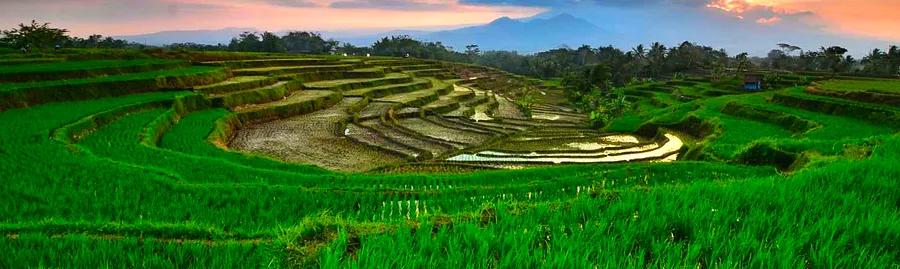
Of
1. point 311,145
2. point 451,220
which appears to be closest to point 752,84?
point 311,145

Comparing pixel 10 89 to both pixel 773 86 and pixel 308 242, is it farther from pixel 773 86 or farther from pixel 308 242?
pixel 773 86

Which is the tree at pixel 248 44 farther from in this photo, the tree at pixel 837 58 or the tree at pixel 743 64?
the tree at pixel 837 58

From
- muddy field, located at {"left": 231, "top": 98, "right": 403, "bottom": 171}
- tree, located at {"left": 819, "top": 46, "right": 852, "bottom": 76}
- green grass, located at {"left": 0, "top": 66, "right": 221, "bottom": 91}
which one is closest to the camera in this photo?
muddy field, located at {"left": 231, "top": 98, "right": 403, "bottom": 171}

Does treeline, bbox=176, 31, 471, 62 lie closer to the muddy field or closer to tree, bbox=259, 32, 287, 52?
tree, bbox=259, 32, 287, 52

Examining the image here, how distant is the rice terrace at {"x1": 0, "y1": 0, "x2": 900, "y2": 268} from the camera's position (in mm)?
2828

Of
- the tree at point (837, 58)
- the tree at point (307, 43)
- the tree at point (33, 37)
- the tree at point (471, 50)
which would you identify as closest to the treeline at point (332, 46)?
the tree at point (307, 43)

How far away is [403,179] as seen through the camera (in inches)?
441

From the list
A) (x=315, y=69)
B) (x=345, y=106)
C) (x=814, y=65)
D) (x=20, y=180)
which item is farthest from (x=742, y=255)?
(x=814, y=65)

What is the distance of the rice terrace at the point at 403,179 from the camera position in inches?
111

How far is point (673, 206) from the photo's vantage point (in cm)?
351

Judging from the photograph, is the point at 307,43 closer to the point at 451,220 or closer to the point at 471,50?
the point at 471,50

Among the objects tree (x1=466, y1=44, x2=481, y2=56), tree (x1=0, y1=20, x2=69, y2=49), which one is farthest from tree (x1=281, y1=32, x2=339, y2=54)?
tree (x1=0, y1=20, x2=69, y2=49)

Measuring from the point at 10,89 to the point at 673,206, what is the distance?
22034mm

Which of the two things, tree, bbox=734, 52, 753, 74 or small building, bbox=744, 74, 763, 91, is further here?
tree, bbox=734, 52, 753, 74
